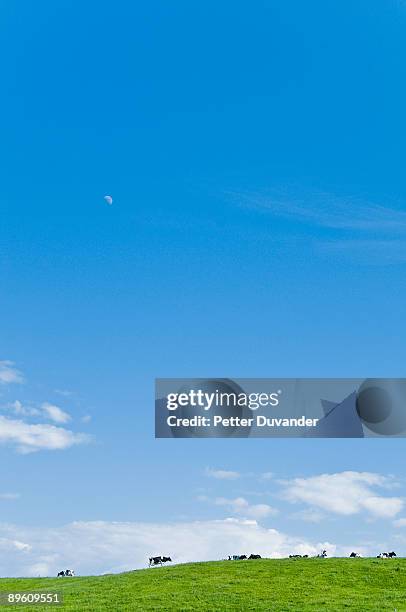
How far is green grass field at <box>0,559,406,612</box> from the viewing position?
1895 inches

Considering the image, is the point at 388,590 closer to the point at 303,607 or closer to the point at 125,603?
the point at 303,607

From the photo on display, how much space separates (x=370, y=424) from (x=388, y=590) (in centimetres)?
1635

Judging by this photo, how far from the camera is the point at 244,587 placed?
5178cm

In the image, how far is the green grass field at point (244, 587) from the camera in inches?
1895

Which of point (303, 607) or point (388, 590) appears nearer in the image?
point (303, 607)

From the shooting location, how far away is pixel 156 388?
39500mm

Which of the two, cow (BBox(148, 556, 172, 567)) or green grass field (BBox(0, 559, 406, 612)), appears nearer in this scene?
green grass field (BBox(0, 559, 406, 612))

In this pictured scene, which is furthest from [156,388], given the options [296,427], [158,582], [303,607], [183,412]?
[158,582]

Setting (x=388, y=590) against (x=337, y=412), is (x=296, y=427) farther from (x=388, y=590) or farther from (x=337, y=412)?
(x=388, y=590)

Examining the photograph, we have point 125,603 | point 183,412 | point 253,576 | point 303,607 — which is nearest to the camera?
point 183,412

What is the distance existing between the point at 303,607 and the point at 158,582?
12454 millimetres

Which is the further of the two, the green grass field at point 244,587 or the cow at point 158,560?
the cow at point 158,560

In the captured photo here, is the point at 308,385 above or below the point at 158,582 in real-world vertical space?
above

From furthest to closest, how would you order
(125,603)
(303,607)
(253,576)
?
(253,576) → (125,603) → (303,607)
